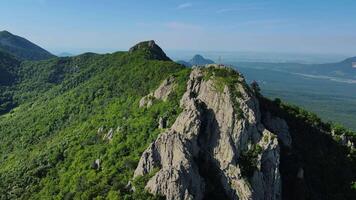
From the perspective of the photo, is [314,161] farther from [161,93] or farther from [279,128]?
[161,93]

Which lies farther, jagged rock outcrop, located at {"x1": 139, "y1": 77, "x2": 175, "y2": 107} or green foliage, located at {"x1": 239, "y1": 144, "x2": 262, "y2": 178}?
jagged rock outcrop, located at {"x1": 139, "y1": 77, "x2": 175, "y2": 107}

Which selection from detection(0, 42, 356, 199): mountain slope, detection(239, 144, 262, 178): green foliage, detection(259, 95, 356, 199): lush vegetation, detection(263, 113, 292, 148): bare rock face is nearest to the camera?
detection(0, 42, 356, 199): mountain slope

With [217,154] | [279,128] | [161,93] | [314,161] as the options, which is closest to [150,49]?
[161,93]

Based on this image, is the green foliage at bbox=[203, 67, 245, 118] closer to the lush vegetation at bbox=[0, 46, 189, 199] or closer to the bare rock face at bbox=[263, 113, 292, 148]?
the lush vegetation at bbox=[0, 46, 189, 199]

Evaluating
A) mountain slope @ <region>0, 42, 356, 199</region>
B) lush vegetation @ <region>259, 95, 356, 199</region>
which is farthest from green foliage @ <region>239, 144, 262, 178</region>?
lush vegetation @ <region>259, 95, 356, 199</region>

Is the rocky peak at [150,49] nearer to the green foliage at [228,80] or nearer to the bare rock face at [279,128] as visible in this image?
the green foliage at [228,80]

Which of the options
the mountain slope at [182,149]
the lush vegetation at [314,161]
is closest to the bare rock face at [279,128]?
the mountain slope at [182,149]
